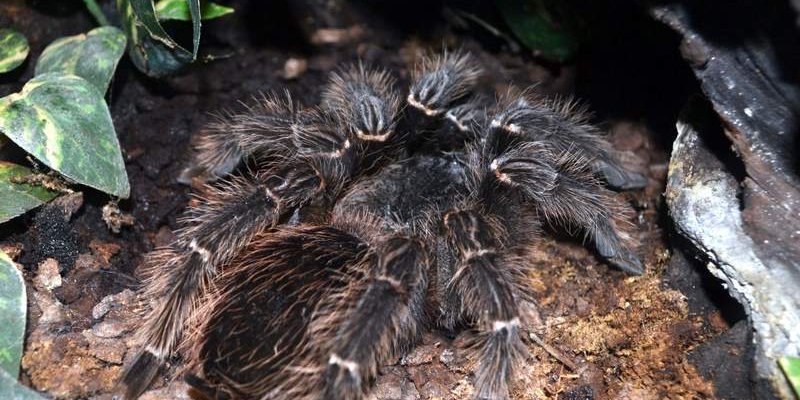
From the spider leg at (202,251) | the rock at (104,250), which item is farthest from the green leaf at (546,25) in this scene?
the rock at (104,250)

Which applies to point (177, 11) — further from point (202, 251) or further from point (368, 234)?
point (368, 234)

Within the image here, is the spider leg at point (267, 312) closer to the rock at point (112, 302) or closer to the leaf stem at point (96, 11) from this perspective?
the rock at point (112, 302)

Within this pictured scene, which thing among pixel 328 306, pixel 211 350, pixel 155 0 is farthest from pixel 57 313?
pixel 155 0

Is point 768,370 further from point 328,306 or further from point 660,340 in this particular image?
point 328,306

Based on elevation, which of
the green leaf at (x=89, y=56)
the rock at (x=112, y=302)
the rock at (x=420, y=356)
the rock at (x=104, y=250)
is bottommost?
the rock at (x=104, y=250)

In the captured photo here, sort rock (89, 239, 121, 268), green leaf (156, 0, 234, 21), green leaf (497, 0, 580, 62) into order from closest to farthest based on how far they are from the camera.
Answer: rock (89, 239, 121, 268), green leaf (156, 0, 234, 21), green leaf (497, 0, 580, 62)

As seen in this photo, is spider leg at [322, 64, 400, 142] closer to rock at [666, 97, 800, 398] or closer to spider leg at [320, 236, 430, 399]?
spider leg at [320, 236, 430, 399]

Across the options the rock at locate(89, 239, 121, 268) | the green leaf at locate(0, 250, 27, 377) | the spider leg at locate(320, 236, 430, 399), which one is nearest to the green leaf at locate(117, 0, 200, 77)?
the rock at locate(89, 239, 121, 268)
